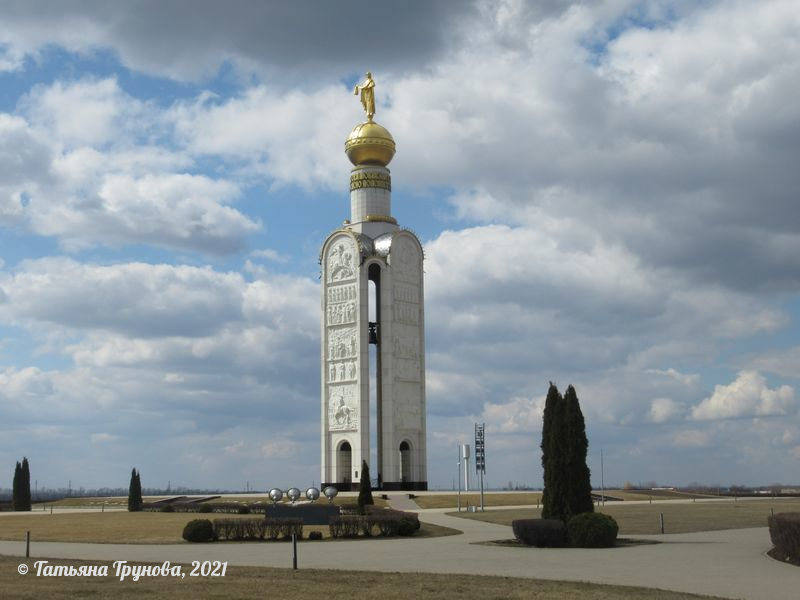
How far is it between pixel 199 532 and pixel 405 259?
52.8 meters

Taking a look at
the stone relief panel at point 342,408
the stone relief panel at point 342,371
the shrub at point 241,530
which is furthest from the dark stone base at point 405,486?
the shrub at point 241,530

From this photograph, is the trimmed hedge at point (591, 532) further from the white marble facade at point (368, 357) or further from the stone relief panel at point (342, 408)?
the stone relief panel at point (342, 408)

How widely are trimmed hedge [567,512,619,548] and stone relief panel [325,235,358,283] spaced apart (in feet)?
176

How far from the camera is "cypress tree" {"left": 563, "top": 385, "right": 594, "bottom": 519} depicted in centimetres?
2928

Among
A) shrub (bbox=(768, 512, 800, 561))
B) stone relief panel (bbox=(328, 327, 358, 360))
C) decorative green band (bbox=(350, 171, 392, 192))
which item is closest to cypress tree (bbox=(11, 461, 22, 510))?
stone relief panel (bbox=(328, 327, 358, 360))

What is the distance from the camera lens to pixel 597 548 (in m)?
27.3

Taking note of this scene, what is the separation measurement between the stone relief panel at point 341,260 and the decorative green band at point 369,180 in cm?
480

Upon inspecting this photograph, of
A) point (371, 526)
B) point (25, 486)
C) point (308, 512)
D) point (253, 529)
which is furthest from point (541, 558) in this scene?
point (25, 486)

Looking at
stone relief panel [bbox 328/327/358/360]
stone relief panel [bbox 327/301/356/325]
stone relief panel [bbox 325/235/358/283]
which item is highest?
stone relief panel [bbox 325/235/358/283]

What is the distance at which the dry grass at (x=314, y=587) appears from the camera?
16734 mm

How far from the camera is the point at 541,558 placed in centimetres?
2423

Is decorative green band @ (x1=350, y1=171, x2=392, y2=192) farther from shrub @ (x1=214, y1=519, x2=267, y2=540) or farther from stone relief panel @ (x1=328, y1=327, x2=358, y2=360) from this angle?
shrub @ (x1=214, y1=519, x2=267, y2=540)

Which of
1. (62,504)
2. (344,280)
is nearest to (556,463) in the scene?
(344,280)

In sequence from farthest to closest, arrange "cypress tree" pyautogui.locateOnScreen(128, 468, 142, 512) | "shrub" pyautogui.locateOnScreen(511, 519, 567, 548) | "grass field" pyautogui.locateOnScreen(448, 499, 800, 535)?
"cypress tree" pyautogui.locateOnScreen(128, 468, 142, 512) < "grass field" pyautogui.locateOnScreen(448, 499, 800, 535) < "shrub" pyautogui.locateOnScreen(511, 519, 567, 548)
